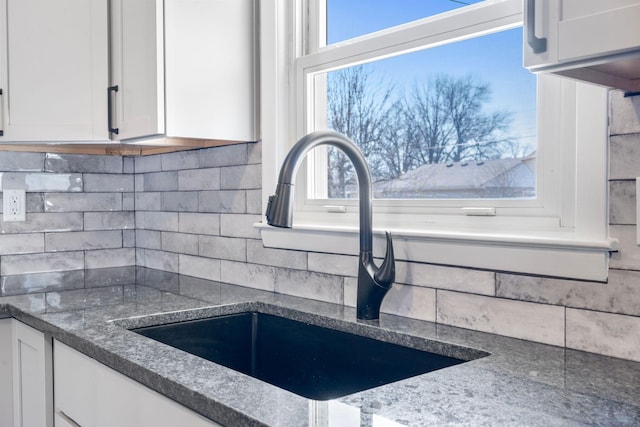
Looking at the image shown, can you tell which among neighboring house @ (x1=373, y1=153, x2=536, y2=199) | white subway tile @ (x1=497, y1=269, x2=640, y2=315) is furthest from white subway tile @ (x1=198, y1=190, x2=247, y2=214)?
white subway tile @ (x1=497, y1=269, x2=640, y2=315)

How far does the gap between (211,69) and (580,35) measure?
1302 millimetres

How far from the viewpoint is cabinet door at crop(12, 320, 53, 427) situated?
152 centimetres

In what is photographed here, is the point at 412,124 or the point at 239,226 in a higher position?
the point at 412,124

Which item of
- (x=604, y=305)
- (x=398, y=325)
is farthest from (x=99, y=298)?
(x=604, y=305)

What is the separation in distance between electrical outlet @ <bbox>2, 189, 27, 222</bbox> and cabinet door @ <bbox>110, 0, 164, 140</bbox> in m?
0.59

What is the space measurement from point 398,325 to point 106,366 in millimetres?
623

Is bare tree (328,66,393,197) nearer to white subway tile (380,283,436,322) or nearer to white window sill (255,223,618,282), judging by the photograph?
white window sill (255,223,618,282)

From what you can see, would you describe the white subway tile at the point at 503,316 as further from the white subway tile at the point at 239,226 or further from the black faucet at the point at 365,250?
the white subway tile at the point at 239,226

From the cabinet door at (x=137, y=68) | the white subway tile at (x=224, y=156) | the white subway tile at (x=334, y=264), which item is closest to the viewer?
the white subway tile at (x=334, y=264)

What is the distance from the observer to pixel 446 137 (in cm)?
152

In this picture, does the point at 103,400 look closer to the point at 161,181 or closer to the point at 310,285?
the point at 310,285

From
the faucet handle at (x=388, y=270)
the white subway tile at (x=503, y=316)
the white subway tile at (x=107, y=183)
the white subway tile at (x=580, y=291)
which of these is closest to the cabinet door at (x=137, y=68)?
the white subway tile at (x=107, y=183)

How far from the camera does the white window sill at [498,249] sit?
1.12 m

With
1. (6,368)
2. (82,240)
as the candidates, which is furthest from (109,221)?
(6,368)
